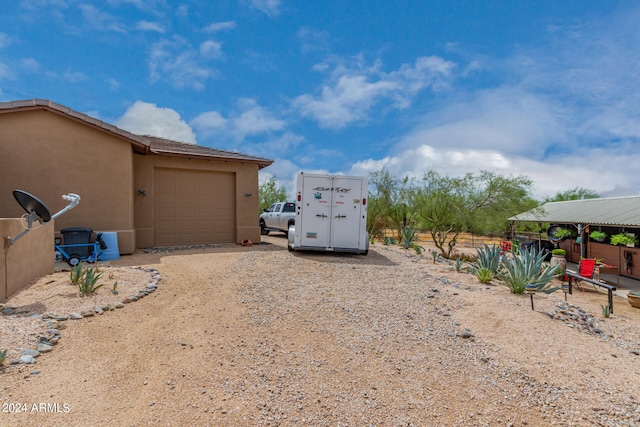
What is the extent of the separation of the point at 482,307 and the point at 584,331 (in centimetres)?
144

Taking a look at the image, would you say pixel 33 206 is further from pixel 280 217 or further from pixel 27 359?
pixel 280 217

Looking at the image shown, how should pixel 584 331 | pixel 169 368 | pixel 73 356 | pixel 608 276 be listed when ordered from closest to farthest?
pixel 169 368 < pixel 73 356 < pixel 584 331 < pixel 608 276

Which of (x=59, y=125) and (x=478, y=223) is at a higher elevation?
(x=59, y=125)

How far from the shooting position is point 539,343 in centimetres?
415

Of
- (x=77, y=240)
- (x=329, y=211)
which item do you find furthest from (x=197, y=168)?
(x=329, y=211)

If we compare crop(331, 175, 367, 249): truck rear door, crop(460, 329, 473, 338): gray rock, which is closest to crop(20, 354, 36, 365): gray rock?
crop(460, 329, 473, 338): gray rock

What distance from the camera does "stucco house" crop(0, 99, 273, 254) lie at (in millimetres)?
9109

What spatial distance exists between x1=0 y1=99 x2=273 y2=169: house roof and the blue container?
9.73 feet

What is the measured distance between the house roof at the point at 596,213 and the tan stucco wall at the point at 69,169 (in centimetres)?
1804

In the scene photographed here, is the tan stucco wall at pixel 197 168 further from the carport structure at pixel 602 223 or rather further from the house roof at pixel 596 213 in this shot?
the carport structure at pixel 602 223

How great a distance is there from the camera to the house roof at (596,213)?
13469mm

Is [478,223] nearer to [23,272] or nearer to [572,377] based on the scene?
[572,377]

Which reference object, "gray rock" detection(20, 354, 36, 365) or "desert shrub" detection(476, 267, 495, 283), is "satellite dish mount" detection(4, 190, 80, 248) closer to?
"gray rock" detection(20, 354, 36, 365)

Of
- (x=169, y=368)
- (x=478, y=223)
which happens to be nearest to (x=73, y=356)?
(x=169, y=368)
